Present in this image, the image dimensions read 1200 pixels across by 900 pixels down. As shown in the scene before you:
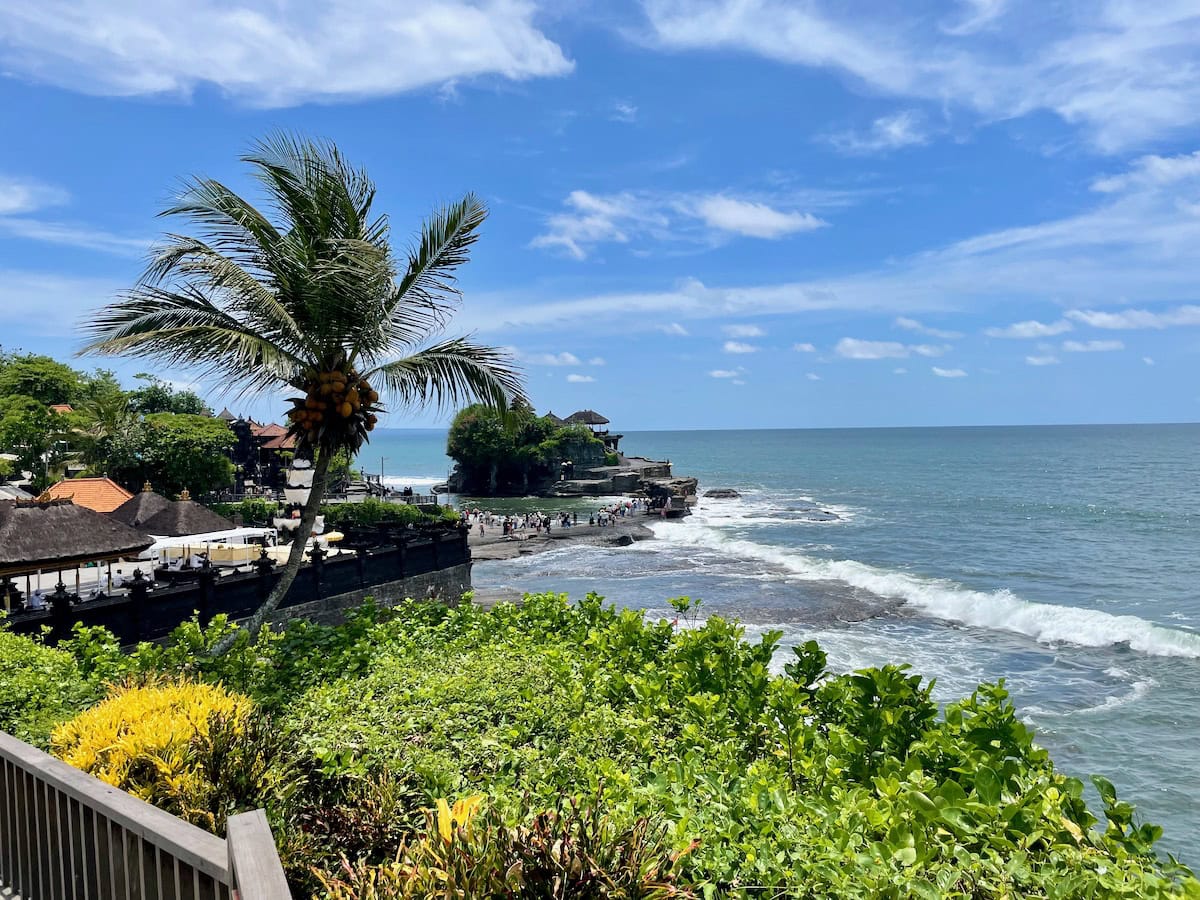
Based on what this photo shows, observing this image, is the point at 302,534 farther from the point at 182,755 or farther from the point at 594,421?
the point at 594,421

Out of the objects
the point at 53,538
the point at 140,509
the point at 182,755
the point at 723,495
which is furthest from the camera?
the point at 723,495

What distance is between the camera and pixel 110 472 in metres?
34.9

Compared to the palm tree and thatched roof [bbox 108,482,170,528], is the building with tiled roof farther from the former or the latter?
the palm tree

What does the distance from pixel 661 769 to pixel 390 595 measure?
49.1 ft

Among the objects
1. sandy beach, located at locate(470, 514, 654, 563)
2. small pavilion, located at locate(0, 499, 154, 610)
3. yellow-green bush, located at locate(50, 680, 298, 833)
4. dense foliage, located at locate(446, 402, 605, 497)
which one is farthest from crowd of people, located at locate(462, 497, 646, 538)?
yellow-green bush, located at locate(50, 680, 298, 833)

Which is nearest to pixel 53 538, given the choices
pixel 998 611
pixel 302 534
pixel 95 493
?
pixel 302 534

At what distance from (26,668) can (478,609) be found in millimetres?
4313

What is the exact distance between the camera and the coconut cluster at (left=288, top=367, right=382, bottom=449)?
8.55 m

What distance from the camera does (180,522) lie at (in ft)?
71.3

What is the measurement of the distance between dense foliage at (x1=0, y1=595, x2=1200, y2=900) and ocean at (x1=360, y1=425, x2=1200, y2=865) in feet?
13.5

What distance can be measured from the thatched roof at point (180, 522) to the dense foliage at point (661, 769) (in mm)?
15543

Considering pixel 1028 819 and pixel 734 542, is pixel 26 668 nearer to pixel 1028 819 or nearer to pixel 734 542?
pixel 1028 819

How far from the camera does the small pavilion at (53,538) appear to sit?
13391 mm

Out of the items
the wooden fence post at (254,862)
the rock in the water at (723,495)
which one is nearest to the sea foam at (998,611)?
the wooden fence post at (254,862)
